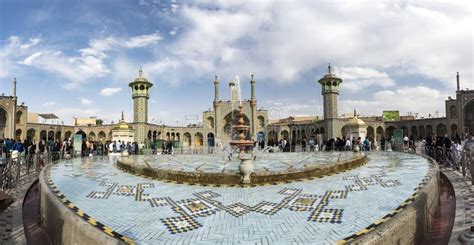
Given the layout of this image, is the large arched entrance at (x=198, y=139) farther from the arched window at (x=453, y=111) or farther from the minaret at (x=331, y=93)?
the arched window at (x=453, y=111)

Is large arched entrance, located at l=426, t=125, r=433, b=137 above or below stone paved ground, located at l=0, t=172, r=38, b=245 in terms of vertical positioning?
above

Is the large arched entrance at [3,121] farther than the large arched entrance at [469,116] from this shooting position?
No

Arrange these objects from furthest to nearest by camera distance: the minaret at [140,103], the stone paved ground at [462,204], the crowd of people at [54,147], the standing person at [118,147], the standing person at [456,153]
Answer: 1. the minaret at [140,103]
2. the standing person at [118,147]
3. the crowd of people at [54,147]
4. the standing person at [456,153]
5. the stone paved ground at [462,204]

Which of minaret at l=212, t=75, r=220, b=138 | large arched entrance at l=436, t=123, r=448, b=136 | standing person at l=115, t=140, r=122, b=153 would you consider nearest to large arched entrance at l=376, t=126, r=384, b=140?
large arched entrance at l=436, t=123, r=448, b=136

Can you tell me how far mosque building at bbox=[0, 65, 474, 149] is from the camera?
26062mm

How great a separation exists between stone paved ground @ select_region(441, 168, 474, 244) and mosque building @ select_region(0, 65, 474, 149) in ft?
50.9

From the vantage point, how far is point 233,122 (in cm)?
3388

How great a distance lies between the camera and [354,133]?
15.1 m

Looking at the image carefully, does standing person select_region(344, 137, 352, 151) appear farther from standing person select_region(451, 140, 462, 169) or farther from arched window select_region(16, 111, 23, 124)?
arched window select_region(16, 111, 23, 124)

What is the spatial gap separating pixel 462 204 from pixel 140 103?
26230 mm

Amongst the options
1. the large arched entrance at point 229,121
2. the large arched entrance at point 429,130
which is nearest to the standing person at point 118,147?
the large arched entrance at point 229,121

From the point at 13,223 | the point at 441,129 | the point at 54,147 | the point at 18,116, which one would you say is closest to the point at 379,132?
the point at 441,129

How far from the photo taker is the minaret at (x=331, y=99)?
25.5 meters

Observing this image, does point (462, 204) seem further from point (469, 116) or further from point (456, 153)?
point (469, 116)
